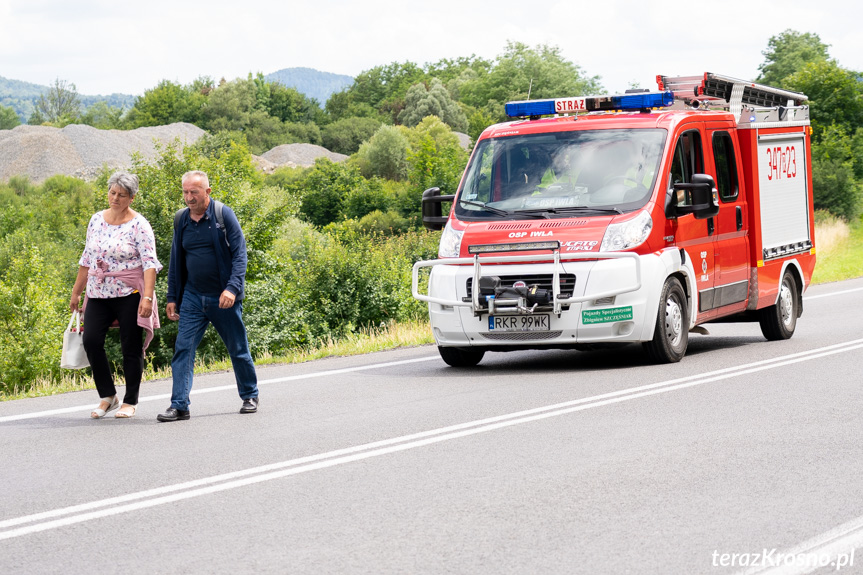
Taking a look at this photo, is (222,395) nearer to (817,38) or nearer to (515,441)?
(515,441)

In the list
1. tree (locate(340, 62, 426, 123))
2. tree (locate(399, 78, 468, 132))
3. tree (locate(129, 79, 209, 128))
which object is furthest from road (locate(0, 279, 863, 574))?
tree (locate(340, 62, 426, 123))

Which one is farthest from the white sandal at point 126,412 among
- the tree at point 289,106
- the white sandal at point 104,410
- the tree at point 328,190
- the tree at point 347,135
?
the tree at point 289,106

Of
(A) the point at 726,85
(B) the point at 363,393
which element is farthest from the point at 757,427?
(A) the point at 726,85

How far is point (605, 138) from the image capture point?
11.3 m

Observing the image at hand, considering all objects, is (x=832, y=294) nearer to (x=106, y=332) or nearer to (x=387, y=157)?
(x=106, y=332)

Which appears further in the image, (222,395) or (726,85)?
(726,85)

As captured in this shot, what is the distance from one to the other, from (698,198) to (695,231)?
0.65 metres

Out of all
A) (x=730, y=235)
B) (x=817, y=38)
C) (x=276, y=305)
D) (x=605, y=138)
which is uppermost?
(x=817, y=38)

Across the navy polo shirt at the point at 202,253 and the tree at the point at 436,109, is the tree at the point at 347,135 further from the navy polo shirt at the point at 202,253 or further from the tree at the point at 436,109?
the navy polo shirt at the point at 202,253

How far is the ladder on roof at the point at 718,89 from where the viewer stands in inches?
503

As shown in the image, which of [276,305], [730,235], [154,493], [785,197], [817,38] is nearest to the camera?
[154,493]

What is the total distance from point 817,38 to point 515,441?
115 meters

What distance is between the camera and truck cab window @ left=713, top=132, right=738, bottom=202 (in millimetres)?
12133

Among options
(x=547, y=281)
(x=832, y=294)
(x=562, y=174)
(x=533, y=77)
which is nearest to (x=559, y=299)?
(x=547, y=281)
